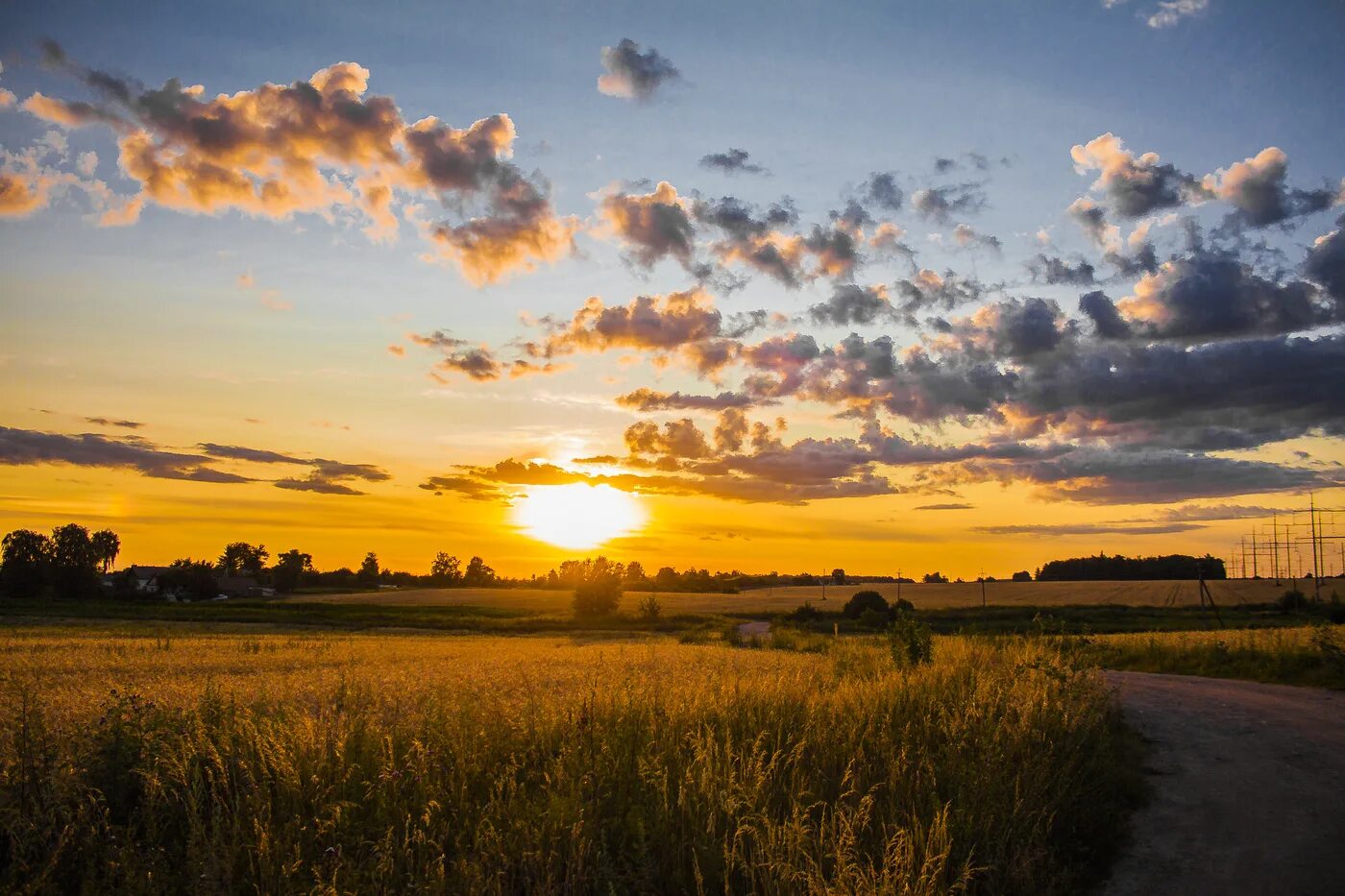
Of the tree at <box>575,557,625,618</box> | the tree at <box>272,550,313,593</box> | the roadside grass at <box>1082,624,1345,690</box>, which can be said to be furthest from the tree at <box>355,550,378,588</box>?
the roadside grass at <box>1082,624,1345,690</box>

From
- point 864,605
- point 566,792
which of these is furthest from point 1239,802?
point 864,605

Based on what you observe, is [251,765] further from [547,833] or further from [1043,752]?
[1043,752]

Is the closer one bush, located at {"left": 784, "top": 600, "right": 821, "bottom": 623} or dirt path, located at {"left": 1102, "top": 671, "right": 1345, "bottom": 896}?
dirt path, located at {"left": 1102, "top": 671, "right": 1345, "bottom": 896}

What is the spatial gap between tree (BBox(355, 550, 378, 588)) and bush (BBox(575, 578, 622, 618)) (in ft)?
344

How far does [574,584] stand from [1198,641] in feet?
177

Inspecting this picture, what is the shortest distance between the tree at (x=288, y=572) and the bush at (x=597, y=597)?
88289 millimetres

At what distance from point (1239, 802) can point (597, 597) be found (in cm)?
6554

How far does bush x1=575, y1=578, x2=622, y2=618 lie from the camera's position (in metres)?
72.9

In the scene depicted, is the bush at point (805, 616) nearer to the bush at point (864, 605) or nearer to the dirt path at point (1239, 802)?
the bush at point (864, 605)

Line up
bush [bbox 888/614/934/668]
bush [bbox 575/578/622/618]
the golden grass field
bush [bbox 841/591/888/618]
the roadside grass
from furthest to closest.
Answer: the golden grass field → bush [bbox 575/578/622/618] → bush [bbox 841/591/888/618] → the roadside grass → bush [bbox 888/614/934/668]

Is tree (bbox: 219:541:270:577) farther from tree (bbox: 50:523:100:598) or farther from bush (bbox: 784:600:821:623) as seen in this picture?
bush (bbox: 784:600:821:623)

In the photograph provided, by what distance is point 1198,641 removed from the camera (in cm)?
3036

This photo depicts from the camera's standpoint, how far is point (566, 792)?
310 inches

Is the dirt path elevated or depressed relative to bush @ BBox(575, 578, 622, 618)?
elevated
